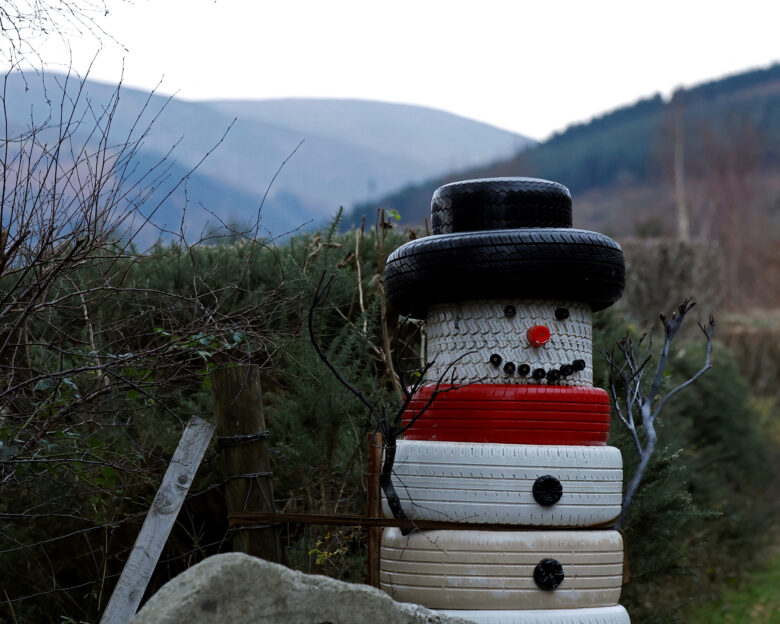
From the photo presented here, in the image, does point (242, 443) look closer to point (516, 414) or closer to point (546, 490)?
point (516, 414)

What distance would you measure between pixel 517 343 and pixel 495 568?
2.61 feet

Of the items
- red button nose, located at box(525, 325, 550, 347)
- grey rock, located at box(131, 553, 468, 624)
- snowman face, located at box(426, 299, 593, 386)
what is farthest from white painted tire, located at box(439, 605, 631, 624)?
red button nose, located at box(525, 325, 550, 347)

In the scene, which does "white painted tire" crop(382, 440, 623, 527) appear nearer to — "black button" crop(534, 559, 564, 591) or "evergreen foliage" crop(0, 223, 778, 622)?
"black button" crop(534, 559, 564, 591)

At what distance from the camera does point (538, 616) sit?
11.1 ft

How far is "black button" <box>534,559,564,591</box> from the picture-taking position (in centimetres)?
343

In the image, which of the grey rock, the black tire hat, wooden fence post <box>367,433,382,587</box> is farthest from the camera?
wooden fence post <box>367,433,382,587</box>

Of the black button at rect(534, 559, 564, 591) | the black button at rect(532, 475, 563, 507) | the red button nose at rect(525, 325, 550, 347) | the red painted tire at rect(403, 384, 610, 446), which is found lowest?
the black button at rect(534, 559, 564, 591)

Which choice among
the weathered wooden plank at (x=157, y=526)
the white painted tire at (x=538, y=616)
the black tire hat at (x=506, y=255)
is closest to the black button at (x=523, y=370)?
the black tire hat at (x=506, y=255)

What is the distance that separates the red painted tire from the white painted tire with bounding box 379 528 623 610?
Answer: 340mm

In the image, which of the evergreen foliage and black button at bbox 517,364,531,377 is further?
the evergreen foliage

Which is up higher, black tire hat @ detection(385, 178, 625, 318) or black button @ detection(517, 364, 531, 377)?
black tire hat @ detection(385, 178, 625, 318)

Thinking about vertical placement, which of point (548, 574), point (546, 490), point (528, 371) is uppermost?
point (528, 371)

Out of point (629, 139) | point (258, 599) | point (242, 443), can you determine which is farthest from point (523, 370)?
point (629, 139)

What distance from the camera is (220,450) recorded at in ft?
12.8
